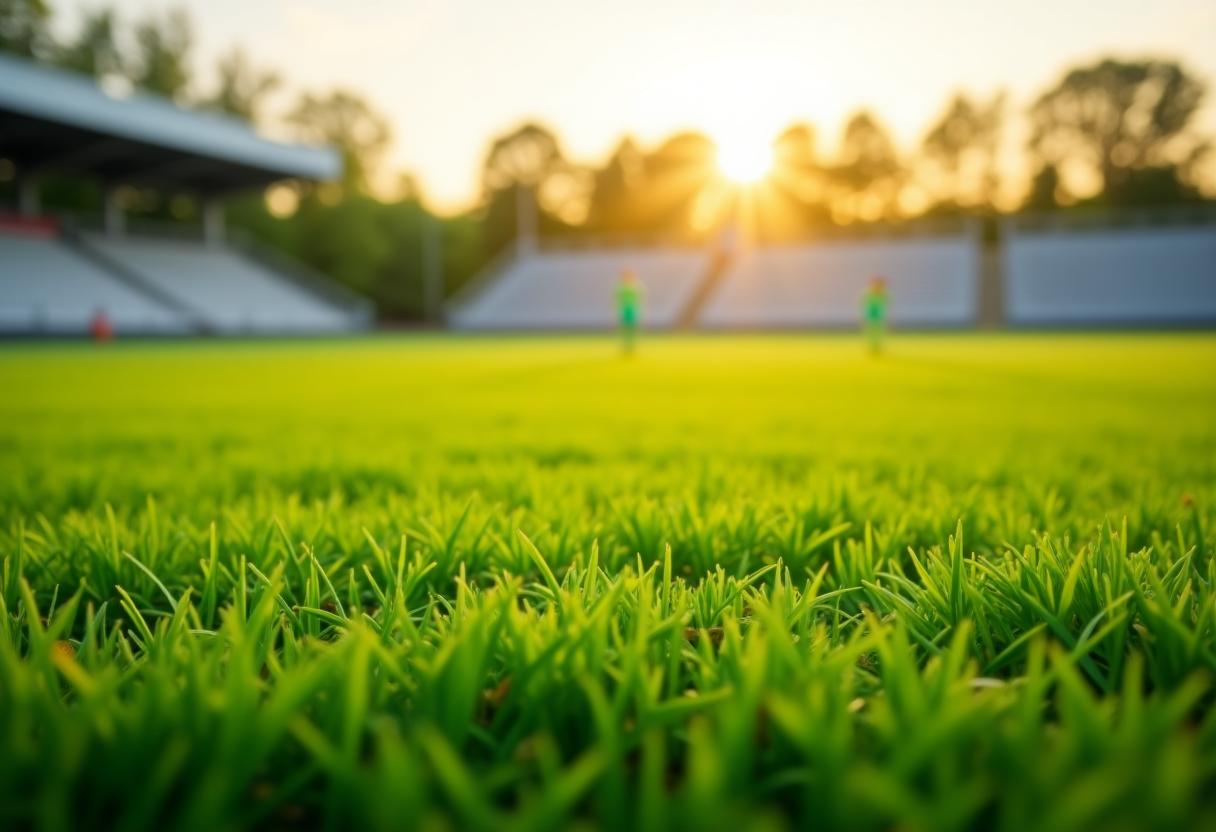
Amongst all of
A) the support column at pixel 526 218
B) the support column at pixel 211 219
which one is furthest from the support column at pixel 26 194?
the support column at pixel 526 218

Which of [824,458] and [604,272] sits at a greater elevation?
[604,272]

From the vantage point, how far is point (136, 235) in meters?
35.3

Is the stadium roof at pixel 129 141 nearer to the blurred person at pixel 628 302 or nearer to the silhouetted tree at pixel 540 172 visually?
the blurred person at pixel 628 302

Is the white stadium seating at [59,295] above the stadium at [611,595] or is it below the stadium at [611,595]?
above

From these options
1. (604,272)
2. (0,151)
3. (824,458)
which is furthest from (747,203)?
(824,458)

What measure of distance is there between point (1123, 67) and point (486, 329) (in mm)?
45347

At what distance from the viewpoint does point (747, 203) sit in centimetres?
4831

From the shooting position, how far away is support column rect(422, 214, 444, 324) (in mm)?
46906

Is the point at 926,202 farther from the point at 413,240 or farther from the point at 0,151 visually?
the point at 0,151

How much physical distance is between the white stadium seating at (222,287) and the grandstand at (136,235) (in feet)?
0.21

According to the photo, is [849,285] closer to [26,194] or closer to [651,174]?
[651,174]

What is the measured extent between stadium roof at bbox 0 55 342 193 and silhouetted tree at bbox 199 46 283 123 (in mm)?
18288

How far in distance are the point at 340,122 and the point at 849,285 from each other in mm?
40030

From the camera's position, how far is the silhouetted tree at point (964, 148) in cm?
5238
